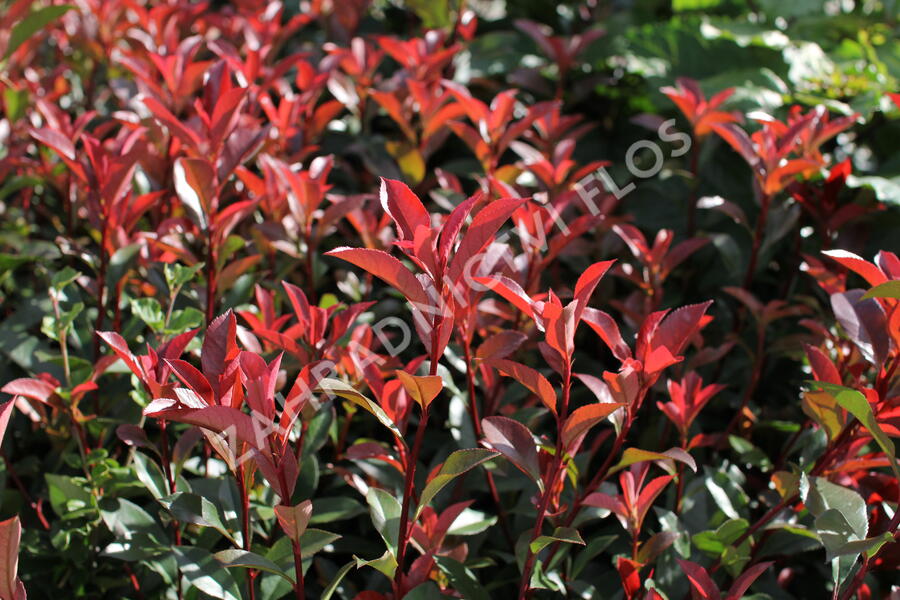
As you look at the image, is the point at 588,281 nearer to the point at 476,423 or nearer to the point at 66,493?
the point at 476,423

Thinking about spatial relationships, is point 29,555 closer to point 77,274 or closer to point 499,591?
point 77,274

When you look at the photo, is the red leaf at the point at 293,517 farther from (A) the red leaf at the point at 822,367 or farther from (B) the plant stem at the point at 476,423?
(A) the red leaf at the point at 822,367

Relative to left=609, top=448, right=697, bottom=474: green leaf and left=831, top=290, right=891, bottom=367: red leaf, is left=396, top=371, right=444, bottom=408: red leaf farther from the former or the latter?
left=831, top=290, right=891, bottom=367: red leaf

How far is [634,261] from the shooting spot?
1639 mm

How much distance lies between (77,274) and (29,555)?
393 mm

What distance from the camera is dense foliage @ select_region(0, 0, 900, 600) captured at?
94 cm

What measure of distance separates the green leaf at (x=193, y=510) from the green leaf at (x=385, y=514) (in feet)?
0.54

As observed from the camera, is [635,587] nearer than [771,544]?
Yes

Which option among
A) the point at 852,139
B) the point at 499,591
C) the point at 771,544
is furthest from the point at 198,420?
the point at 852,139

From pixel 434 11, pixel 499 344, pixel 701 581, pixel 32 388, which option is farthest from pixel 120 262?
pixel 434 11

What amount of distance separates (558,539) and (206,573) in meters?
0.41

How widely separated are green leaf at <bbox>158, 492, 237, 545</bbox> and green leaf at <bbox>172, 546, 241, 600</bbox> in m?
0.04

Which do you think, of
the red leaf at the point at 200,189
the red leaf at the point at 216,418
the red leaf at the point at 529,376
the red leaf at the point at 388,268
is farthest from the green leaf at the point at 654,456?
the red leaf at the point at 200,189

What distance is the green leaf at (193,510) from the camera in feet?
3.06
